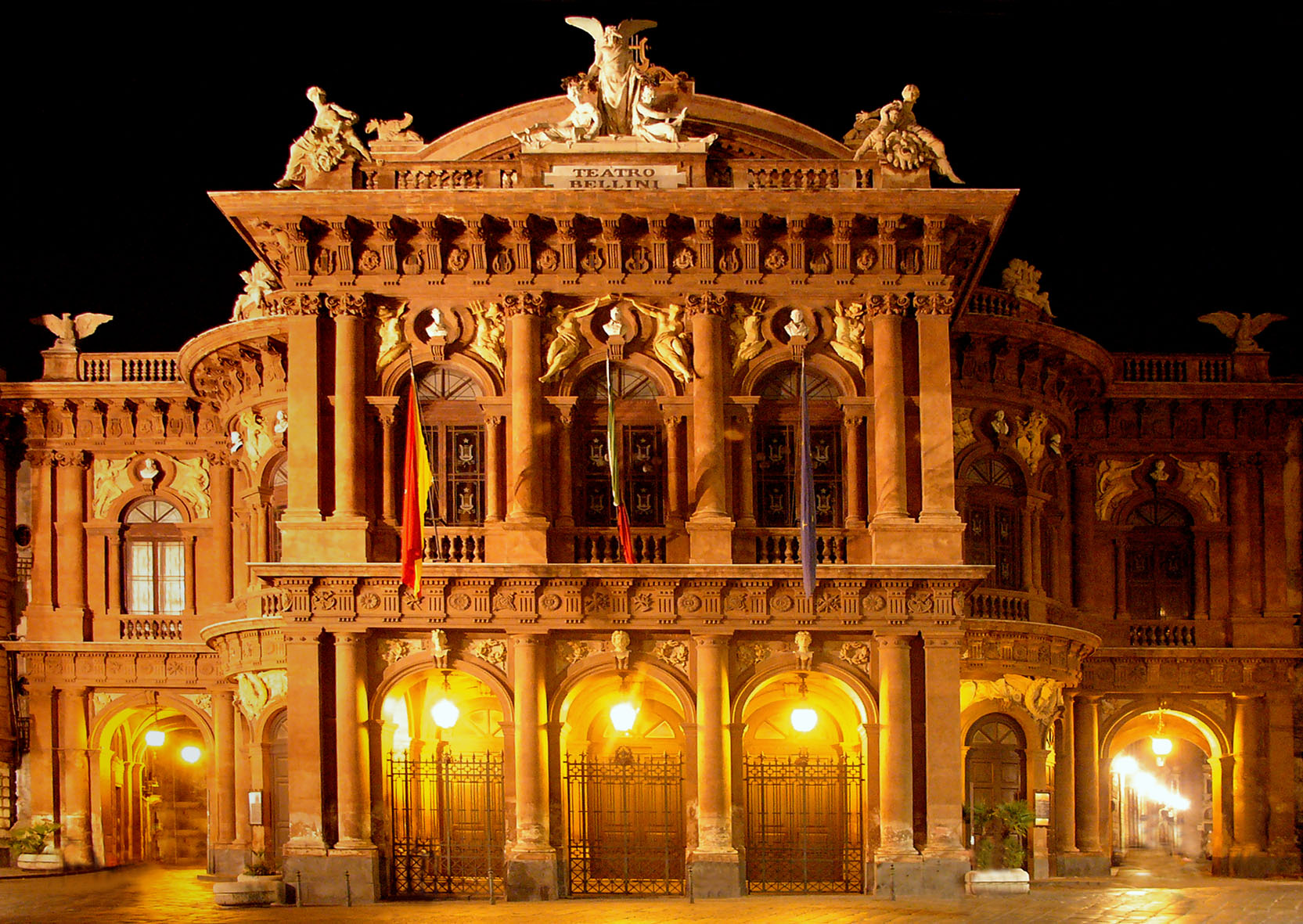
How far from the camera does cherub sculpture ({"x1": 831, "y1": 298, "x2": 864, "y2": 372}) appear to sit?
32281 millimetres

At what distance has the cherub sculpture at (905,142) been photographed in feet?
106

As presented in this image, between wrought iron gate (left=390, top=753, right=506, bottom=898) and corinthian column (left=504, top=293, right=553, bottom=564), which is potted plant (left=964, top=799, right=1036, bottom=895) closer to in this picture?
wrought iron gate (left=390, top=753, right=506, bottom=898)

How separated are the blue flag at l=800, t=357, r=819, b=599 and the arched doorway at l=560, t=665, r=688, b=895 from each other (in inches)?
127

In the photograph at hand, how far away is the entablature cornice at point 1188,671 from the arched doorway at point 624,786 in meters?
10.5

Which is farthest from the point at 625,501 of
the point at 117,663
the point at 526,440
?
the point at 117,663

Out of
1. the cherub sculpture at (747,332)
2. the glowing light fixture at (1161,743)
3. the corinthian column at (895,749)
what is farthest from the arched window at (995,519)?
the glowing light fixture at (1161,743)

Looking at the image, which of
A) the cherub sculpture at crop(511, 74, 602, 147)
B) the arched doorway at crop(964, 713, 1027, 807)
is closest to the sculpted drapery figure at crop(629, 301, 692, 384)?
the cherub sculpture at crop(511, 74, 602, 147)

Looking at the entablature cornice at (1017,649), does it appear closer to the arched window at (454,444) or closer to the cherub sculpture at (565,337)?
the cherub sculpture at (565,337)

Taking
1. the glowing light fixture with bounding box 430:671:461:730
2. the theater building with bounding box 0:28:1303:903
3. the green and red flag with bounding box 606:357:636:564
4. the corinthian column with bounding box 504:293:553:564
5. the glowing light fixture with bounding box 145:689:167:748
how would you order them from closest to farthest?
the green and red flag with bounding box 606:357:636:564 → the theater building with bounding box 0:28:1303:903 → the corinthian column with bounding box 504:293:553:564 → the glowing light fixture with bounding box 430:671:461:730 → the glowing light fixture with bounding box 145:689:167:748

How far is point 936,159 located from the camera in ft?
106

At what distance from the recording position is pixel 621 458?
106ft

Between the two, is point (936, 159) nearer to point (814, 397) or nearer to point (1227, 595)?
point (814, 397)

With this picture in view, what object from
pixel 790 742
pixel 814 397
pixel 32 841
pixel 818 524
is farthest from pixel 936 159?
pixel 32 841

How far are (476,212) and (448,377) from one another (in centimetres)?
286
